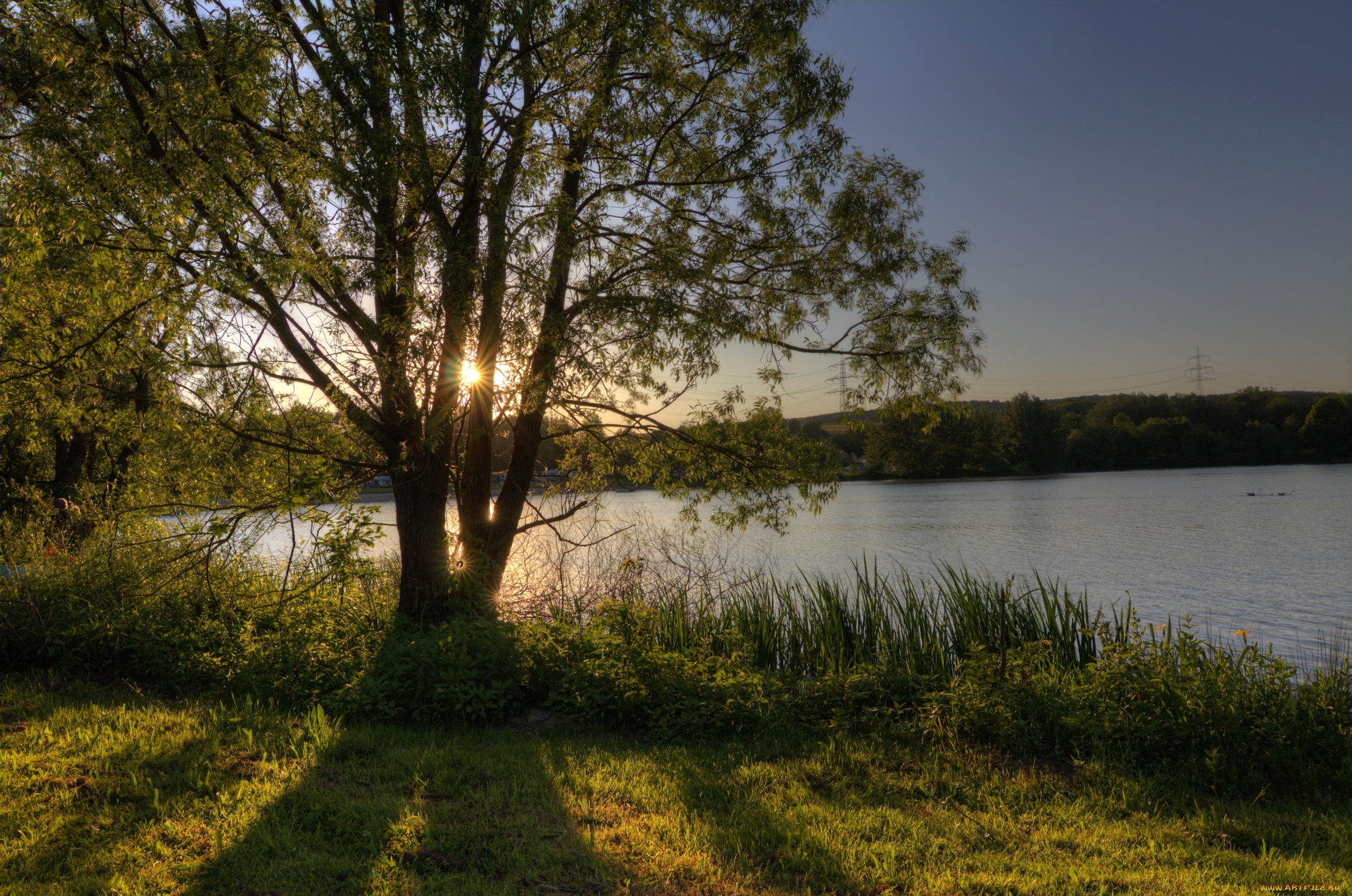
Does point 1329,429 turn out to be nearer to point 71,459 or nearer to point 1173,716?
point 1173,716

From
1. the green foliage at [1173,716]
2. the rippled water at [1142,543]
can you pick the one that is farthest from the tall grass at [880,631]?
the rippled water at [1142,543]

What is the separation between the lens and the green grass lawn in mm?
3336

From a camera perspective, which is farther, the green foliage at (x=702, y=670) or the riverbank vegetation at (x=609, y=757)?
the green foliage at (x=702, y=670)

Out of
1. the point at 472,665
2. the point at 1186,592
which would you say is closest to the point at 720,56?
the point at 472,665

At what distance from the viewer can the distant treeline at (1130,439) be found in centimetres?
7500

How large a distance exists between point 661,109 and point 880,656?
660cm

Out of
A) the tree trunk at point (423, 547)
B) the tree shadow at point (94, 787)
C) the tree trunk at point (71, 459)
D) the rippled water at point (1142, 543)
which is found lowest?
the rippled water at point (1142, 543)

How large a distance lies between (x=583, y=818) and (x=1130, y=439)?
10395 centimetres

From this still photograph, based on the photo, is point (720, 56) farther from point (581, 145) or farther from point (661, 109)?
point (581, 145)

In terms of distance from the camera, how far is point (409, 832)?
144 inches

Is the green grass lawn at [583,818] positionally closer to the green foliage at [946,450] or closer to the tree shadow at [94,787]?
the tree shadow at [94,787]

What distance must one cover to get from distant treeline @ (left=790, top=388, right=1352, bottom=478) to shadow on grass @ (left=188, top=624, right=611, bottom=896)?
219 ft

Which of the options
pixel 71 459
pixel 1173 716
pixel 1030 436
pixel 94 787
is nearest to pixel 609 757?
pixel 94 787

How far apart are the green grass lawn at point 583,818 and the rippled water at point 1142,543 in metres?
7.55
